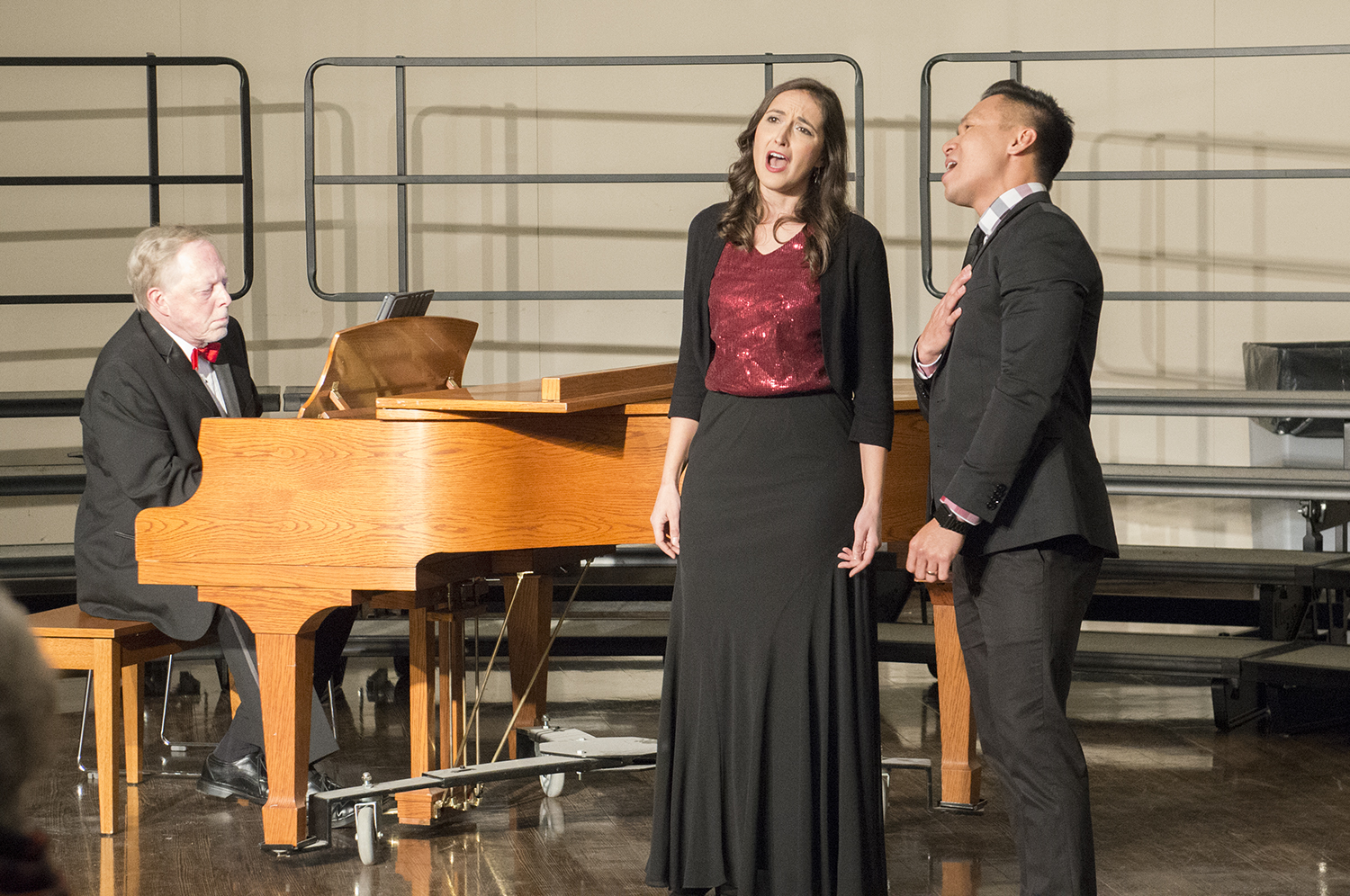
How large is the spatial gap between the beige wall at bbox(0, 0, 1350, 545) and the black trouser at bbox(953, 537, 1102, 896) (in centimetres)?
376

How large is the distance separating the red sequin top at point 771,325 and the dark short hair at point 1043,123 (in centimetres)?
38

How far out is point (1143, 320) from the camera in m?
5.74

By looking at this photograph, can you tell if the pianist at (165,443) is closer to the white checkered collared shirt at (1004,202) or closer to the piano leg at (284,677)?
the piano leg at (284,677)

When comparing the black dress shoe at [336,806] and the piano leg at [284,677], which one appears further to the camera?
the black dress shoe at [336,806]

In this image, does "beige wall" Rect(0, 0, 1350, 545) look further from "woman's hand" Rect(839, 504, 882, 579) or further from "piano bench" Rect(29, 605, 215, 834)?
"woman's hand" Rect(839, 504, 882, 579)

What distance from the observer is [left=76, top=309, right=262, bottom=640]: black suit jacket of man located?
3.15 m

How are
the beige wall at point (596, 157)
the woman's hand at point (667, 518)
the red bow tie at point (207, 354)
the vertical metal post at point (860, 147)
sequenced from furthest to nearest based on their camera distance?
the beige wall at point (596, 157) < the vertical metal post at point (860, 147) < the red bow tie at point (207, 354) < the woman's hand at point (667, 518)

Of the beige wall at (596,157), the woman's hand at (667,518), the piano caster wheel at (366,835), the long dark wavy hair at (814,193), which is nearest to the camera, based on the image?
the long dark wavy hair at (814,193)

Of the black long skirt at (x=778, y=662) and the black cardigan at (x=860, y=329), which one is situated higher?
the black cardigan at (x=860, y=329)

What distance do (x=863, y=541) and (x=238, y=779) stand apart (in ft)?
5.71

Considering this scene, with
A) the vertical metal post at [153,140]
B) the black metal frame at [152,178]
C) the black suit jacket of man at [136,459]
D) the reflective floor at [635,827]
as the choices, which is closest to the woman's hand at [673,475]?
the reflective floor at [635,827]

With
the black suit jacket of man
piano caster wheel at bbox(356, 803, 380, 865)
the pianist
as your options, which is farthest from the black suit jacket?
the black suit jacket of man

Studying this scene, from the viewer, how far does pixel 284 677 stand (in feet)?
9.25

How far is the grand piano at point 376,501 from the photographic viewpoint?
8.82 feet
